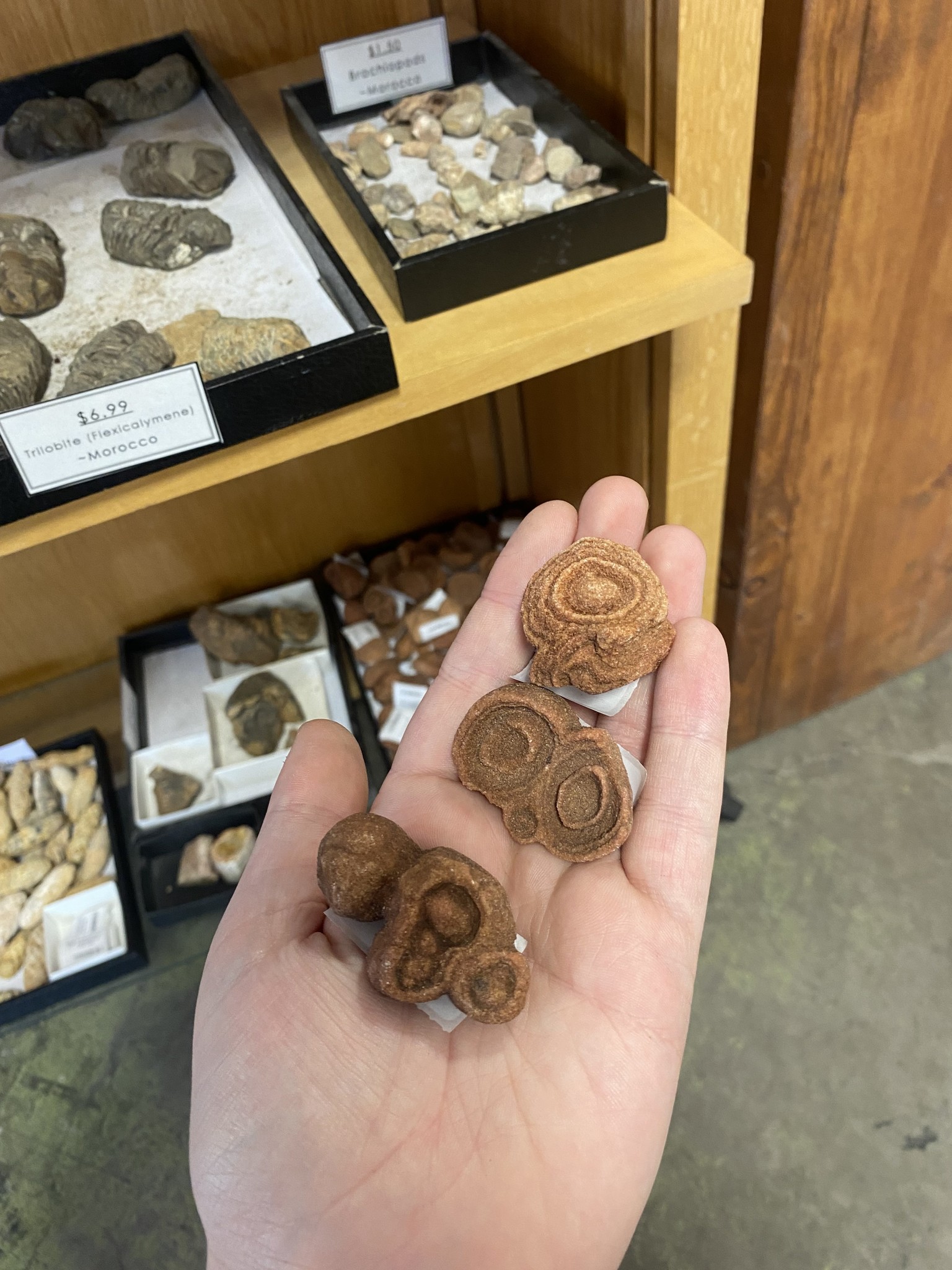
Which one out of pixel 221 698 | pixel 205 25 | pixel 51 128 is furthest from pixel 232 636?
pixel 205 25

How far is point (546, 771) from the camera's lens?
1.09 meters

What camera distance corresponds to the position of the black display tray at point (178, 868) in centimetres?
163

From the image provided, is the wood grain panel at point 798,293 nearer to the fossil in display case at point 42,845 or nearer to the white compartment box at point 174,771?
the white compartment box at point 174,771

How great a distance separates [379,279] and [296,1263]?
96 centimetres

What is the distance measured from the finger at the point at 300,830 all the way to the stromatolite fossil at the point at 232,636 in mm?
753

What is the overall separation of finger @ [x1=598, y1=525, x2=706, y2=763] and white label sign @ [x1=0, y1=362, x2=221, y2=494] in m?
0.54

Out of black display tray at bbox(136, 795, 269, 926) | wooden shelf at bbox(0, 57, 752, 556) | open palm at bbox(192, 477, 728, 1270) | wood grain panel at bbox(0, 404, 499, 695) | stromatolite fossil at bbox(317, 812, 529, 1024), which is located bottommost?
black display tray at bbox(136, 795, 269, 926)

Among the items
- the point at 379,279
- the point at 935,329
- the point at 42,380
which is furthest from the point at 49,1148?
the point at 935,329

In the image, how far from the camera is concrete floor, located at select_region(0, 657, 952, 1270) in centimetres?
143

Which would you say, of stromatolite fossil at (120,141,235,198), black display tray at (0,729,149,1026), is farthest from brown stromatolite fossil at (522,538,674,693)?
black display tray at (0,729,149,1026)

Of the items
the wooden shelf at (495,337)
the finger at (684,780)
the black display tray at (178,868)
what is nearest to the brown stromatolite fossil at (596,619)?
the finger at (684,780)

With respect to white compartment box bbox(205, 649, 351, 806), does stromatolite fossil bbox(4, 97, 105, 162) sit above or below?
above

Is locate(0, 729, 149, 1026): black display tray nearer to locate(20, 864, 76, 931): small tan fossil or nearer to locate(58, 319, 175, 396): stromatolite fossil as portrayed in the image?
locate(20, 864, 76, 931): small tan fossil

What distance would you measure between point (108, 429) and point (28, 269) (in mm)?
316
